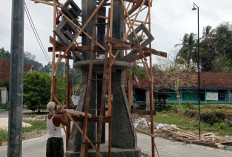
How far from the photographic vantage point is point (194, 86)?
31625mm

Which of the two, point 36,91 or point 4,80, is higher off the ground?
point 4,80


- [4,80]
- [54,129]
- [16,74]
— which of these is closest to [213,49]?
Result: [4,80]

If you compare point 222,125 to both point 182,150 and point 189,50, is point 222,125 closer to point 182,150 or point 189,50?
point 182,150

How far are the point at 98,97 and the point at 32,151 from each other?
3852mm

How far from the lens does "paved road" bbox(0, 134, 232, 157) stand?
32.9 ft

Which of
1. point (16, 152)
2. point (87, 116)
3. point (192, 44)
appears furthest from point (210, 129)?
point (192, 44)

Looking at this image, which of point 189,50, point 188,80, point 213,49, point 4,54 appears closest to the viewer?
point 188,80

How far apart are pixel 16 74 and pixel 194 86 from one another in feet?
96.0

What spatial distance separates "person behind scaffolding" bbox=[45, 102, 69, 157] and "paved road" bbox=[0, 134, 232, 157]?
4039mm

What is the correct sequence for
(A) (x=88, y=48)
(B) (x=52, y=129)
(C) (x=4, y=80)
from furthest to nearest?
(C) (x=4, y=80) < (A) (x=88, y=48) < (B) (x=52, y=129)

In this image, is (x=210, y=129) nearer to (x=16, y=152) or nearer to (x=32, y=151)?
(x=32, y=151)

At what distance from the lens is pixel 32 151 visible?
10.4 m

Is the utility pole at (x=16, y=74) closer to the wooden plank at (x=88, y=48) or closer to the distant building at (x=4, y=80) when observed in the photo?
the wooden plank at (x=88, y=48)

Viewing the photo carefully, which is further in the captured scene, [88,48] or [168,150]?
[168,150]
